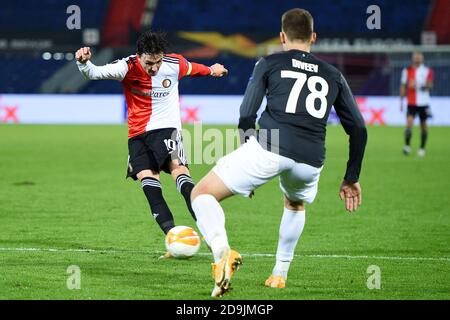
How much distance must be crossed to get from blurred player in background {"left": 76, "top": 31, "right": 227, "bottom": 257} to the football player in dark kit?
1996mm

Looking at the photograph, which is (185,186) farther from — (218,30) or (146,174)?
(218,30)

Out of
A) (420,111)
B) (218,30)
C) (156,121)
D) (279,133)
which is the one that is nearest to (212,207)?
(279,133)

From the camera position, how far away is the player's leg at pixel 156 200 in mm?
7461

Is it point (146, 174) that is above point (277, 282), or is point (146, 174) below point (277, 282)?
above

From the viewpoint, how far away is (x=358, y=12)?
115 feet

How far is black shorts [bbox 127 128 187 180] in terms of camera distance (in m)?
7.85

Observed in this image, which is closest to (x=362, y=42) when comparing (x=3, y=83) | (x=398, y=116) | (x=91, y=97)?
(x=398, y=116)

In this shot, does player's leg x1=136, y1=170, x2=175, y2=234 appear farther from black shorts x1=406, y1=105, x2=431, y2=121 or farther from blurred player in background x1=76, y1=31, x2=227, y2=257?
black shorts x1=406, y1=105, x2=431, y2=121

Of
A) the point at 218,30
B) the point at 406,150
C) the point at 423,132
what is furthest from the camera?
the point at 218,30

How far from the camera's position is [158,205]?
759 centimetres

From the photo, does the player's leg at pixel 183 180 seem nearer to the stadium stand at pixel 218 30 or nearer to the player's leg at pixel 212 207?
the player's leg at pixel 212 207

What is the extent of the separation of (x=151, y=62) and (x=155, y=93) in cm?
42

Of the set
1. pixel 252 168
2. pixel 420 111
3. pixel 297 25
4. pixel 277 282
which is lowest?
pixel 277 282
